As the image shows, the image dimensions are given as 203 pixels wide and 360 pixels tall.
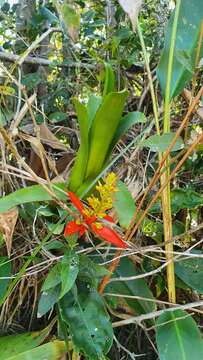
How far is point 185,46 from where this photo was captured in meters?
0.75

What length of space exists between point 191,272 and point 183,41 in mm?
330

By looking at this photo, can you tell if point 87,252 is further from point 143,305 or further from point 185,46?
point 185,46

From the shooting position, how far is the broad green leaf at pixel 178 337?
0.63m

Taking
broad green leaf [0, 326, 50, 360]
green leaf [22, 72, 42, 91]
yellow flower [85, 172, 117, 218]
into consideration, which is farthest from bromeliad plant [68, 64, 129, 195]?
green leaf [22, 72, 42, 91]

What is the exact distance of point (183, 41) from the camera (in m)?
0.75

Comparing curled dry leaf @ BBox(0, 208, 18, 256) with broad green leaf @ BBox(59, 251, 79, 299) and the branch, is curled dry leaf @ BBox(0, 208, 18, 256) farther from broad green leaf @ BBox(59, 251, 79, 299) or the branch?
the branch

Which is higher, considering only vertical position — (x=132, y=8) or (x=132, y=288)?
(x=132, y=8)

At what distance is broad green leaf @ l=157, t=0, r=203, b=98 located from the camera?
73cm

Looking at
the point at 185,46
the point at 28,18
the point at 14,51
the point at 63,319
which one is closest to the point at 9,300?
the point at 63,319

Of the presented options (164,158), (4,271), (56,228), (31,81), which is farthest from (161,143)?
(31,81)

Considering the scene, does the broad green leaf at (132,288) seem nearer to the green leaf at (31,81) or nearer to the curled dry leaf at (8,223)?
the curled dry leaf at (8,223)

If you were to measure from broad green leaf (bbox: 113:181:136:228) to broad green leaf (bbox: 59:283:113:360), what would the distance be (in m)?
0.10

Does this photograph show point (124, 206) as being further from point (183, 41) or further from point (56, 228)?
point (183, 41)

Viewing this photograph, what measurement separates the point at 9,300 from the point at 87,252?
0.51 ft
